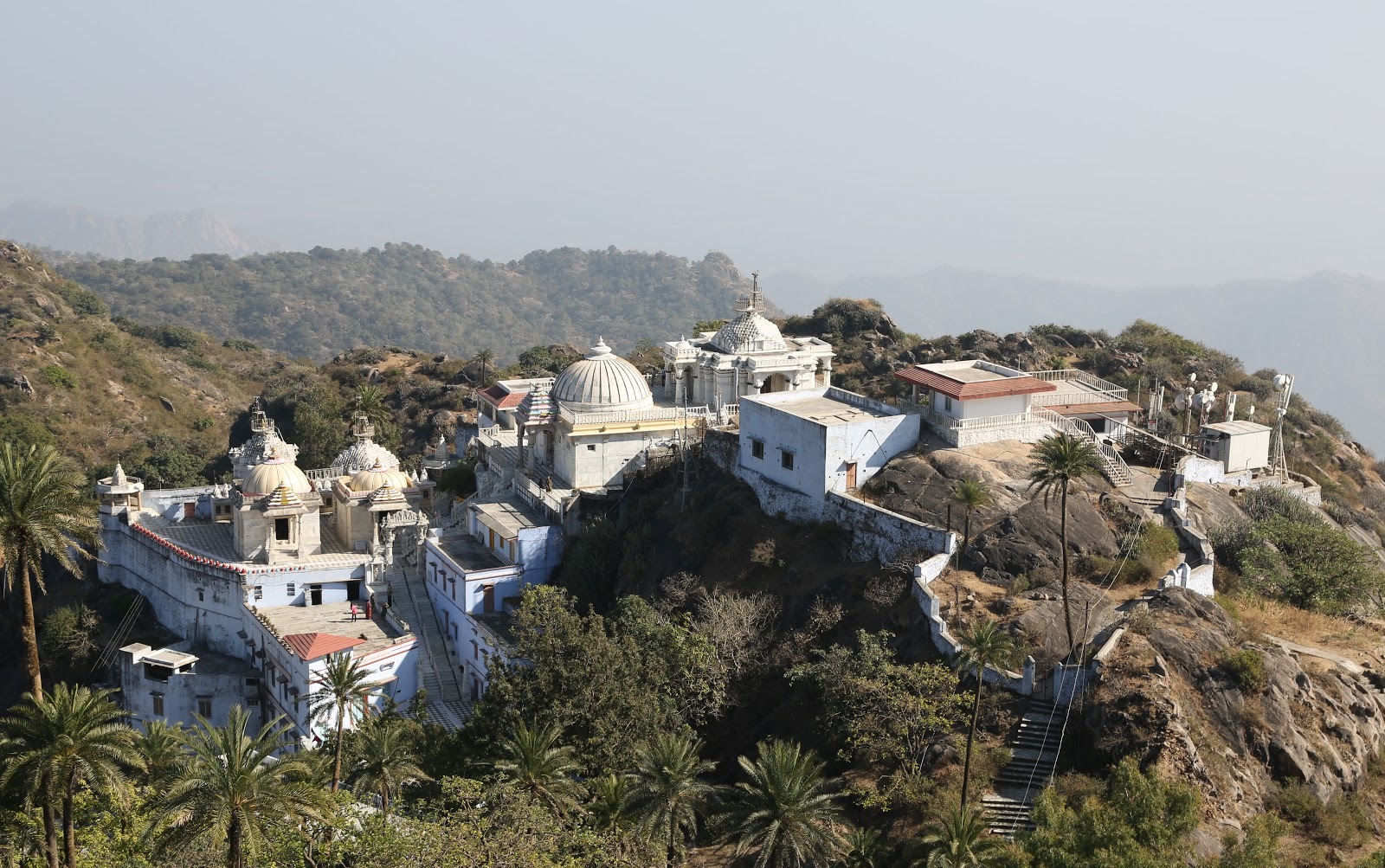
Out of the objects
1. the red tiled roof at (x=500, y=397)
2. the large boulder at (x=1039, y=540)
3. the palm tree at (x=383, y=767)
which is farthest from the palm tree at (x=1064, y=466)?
the red tiled roof at (x=500, y=397)

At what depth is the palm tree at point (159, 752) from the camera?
28203 millimetres

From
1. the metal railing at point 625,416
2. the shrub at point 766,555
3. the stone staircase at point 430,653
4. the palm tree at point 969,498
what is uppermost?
the metal railing at point 625,416

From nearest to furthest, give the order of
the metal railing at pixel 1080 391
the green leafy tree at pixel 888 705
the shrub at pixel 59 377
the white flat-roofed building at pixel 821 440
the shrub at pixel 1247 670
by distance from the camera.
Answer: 1. the shrub at pixel 1247 670
2. the green leafy tree at pixel 888 705
3. the white flat-roofed building at pixel 821 440
4. the metal railing at pixel 1080 391
5. the shrub at pixel 59 377

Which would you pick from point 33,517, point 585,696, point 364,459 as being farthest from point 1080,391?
point 33,517

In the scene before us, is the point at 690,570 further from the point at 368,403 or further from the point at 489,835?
the point at 368,403

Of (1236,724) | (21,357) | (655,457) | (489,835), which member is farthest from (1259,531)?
(21,357)

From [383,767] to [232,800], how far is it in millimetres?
7266

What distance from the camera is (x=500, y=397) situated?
60844mm

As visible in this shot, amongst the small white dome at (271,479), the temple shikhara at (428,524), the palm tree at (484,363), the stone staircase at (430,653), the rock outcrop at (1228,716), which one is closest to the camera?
the rock outcrop at (1228,716)

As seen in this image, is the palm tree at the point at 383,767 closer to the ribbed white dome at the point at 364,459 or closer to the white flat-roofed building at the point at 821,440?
the white flat-roofed building at the point at 821,440

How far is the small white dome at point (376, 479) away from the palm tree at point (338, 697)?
953 centimetres

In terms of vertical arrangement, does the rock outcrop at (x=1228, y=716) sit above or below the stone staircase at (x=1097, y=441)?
below

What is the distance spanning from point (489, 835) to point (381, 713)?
1011 centimetres

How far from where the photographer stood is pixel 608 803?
95.9 ft
